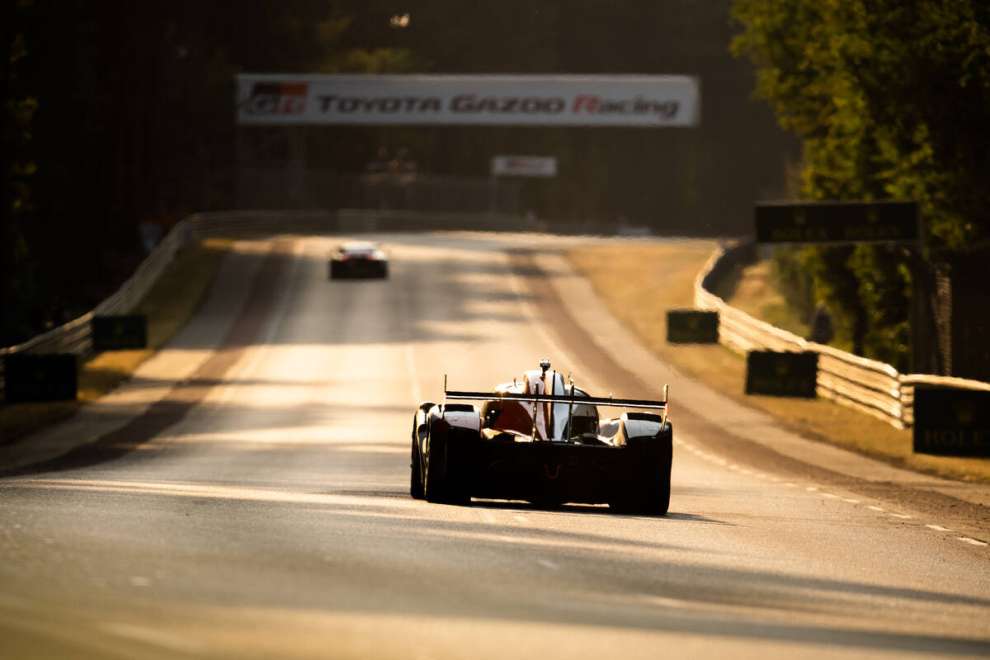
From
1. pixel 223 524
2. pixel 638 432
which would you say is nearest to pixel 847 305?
pixel 638 432

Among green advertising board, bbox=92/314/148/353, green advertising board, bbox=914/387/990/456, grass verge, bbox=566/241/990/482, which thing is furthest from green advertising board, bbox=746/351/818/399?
green advertising board, bbox=92/314/148/353

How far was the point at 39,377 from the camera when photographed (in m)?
40.0

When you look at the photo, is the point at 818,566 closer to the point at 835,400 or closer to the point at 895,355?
the point at 835,400

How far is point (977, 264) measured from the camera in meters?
43.5

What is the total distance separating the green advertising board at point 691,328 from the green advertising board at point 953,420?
Result: 26175 millimetres

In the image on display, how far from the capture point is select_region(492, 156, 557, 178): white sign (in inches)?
4973

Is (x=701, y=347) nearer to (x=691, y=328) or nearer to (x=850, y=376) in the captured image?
(x=691, y=328)

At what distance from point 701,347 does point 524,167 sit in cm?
7186

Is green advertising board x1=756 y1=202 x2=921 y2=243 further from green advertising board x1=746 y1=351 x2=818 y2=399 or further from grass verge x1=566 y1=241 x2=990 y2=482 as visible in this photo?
grass verge x1=566 y1=241 x2=990 y2=482

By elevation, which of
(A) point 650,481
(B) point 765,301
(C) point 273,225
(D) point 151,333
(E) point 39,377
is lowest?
(A) point 650,481

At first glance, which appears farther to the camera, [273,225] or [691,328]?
[273,225]

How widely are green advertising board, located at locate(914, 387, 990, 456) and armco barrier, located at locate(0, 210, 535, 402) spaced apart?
1236 inches

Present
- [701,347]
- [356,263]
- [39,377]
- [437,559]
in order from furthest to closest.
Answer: [356,263] → [701,347] → [39,377] → [437,559]

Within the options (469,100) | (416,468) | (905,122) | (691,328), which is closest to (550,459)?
(416,468)
